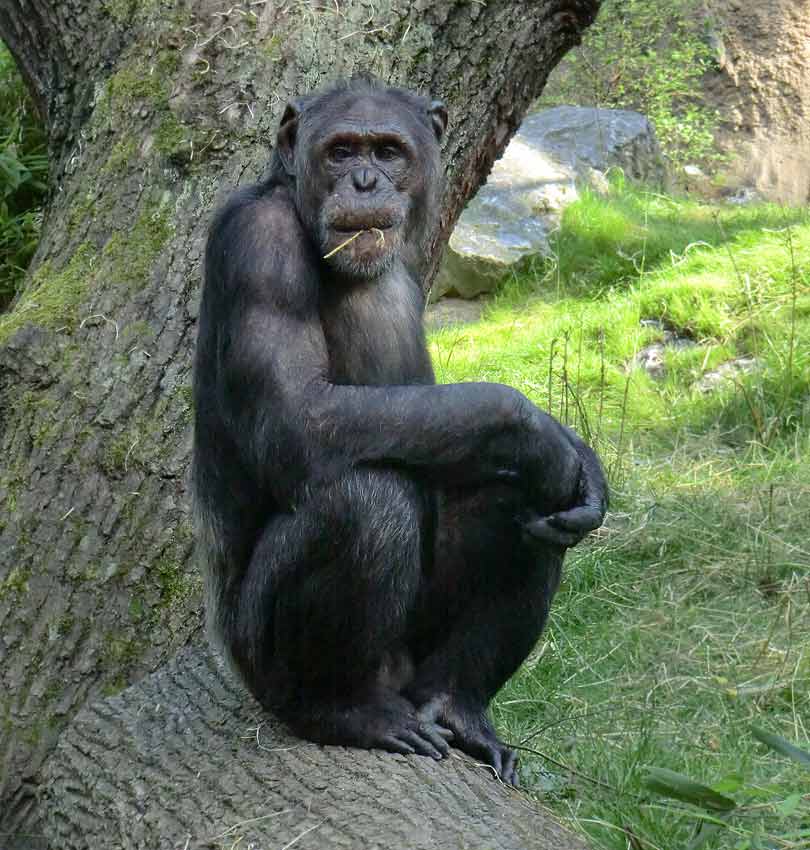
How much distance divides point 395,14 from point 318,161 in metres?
1.66

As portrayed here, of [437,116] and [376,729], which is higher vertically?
[437,116]

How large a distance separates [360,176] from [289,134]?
38 cm

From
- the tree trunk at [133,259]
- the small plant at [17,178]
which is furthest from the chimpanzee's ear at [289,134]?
→ the small plant at [17,178]

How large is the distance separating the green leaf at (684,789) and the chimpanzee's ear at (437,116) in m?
2.15

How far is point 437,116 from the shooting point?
4.27 meters

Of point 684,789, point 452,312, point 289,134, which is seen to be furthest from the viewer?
point 452,312

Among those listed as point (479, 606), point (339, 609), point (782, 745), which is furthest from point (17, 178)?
point (782, 745)

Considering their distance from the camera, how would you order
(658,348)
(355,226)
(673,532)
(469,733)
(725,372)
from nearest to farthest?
(355,226) < (469,733) < (673,532) < (725,372) < (658,348)

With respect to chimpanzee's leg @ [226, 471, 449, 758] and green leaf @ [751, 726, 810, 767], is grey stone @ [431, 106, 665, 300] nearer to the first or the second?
chimpanzee's leg @ [226, 471, 449, 758]

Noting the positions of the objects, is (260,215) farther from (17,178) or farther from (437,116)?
(17,178)

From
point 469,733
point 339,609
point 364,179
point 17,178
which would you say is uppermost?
point 364,179

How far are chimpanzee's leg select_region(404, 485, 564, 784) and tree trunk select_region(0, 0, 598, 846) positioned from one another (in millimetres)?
1142

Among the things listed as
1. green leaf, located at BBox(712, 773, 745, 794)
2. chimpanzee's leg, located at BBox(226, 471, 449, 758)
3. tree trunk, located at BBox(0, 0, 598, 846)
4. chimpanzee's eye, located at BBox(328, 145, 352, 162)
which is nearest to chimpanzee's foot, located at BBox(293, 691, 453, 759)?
chimpanzee's leg, located at BBox(226, 471, 449, 758)

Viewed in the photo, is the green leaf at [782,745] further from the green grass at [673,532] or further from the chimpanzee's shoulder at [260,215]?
the chimpanzee's shoulder at [260,215]
